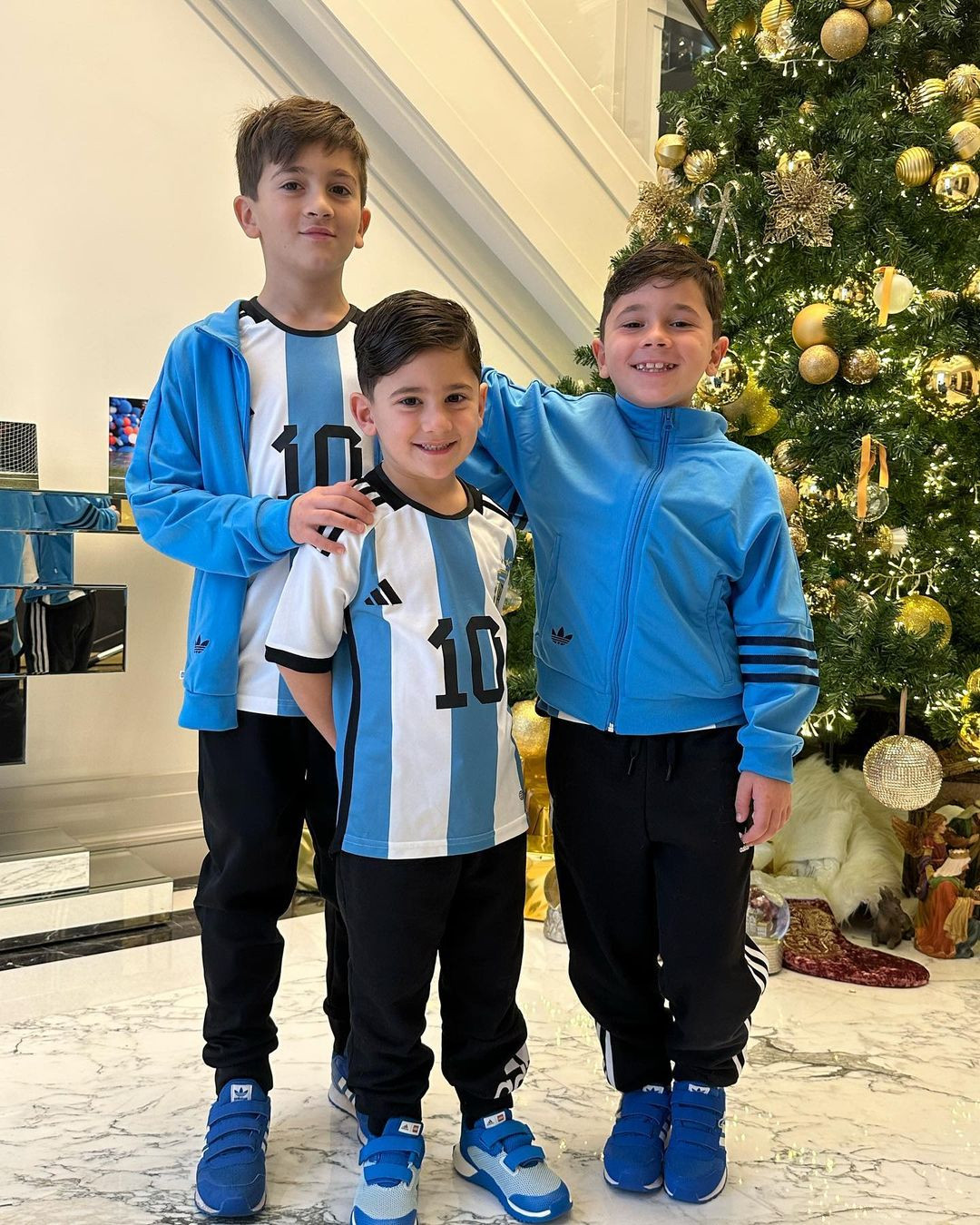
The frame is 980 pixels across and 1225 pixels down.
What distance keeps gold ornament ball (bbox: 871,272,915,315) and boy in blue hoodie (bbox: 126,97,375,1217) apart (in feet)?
3.79

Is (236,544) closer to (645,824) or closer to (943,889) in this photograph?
(645,824)

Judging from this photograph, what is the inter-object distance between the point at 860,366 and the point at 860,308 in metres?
0.22

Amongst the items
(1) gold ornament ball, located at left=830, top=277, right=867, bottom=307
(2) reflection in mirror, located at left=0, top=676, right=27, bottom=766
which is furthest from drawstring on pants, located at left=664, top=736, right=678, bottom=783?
(2) reflection in mirror, located at left=0, top=676, right=27, bottom=766

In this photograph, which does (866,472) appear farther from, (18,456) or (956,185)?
(18,456)

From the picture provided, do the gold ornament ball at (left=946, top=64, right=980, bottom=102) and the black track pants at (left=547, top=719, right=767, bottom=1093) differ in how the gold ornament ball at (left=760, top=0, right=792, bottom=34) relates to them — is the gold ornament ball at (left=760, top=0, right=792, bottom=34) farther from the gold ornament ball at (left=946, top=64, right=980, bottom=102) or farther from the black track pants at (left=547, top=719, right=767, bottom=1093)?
the black track pants at (left=547, top=719, right=767, bottom=1093)

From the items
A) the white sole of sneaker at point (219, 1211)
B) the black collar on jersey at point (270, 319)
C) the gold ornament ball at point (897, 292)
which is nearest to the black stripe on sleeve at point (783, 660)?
the black collar on jersey at point (270, 319)

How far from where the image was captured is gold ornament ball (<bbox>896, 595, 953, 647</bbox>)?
6.95 feet

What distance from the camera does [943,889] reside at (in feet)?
7.33

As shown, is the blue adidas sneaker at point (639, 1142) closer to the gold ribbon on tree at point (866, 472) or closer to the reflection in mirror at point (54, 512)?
the gold ribbon on tree at point (866, 472)

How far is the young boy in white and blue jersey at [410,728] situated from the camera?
1.23 meters

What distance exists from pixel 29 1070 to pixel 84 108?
198 centimetres

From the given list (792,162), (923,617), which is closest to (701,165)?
(792,162)

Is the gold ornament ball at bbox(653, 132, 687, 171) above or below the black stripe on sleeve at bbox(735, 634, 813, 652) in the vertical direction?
above

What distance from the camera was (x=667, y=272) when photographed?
1.35 meters
